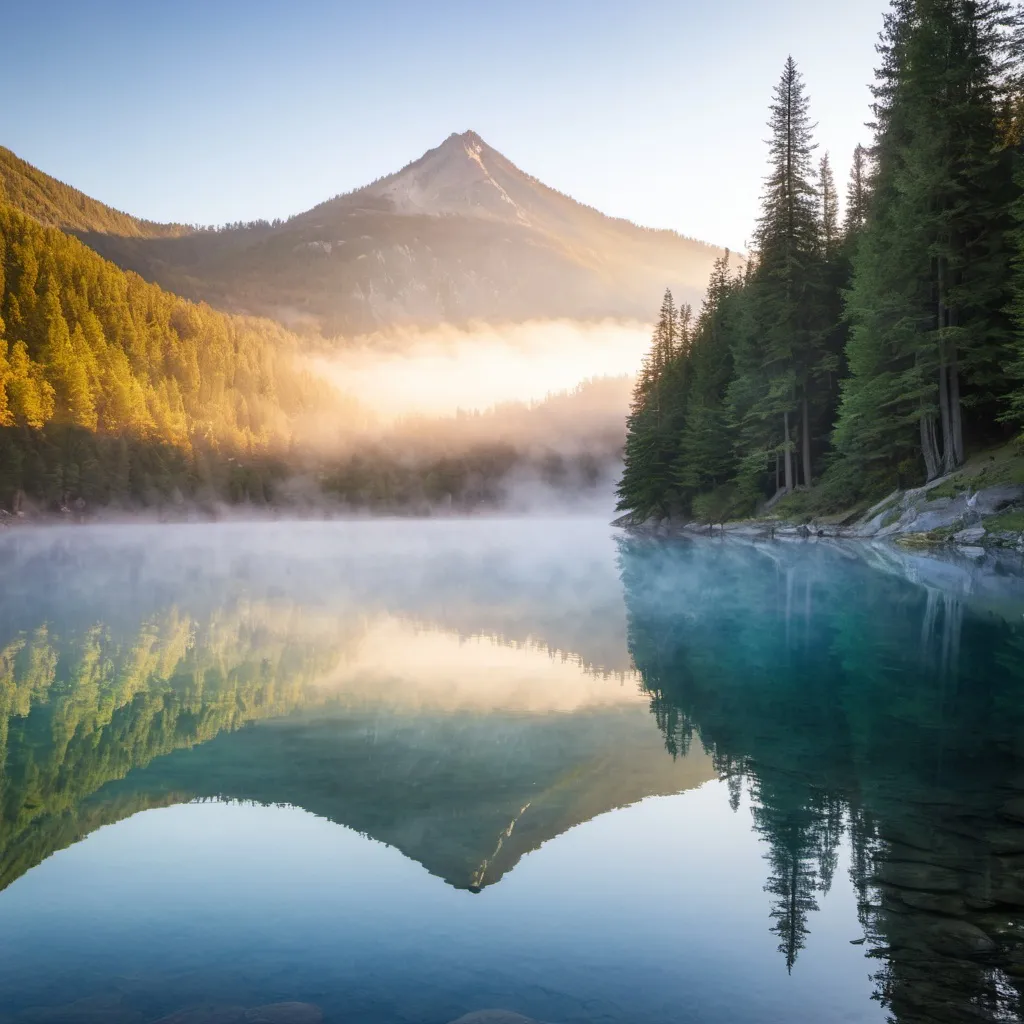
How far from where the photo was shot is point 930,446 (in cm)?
4062

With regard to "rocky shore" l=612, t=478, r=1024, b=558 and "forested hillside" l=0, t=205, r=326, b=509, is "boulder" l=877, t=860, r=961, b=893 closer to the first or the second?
"rocky shore" l=612, t=478, r=1024, b=558

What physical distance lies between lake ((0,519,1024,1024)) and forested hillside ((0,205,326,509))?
105 metres

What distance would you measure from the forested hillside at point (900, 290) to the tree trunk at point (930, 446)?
100 millimetres

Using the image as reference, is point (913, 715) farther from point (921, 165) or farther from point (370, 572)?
point (921, 165)

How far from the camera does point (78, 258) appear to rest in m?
146

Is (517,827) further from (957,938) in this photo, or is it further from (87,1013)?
(87,1013)

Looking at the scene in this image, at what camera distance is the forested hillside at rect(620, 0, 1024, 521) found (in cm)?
3822

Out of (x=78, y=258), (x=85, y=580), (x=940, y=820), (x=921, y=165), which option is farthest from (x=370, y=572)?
(x=78, y=258)

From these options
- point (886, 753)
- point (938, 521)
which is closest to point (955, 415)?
point (938, 521)

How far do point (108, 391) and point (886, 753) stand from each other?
452ft

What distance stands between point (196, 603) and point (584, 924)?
2347cm

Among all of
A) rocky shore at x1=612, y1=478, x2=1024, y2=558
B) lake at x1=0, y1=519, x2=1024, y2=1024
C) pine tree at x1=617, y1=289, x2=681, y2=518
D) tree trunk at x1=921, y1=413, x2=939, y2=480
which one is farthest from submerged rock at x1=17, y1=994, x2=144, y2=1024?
pine tree at x1=617, y1=289, x2=681, y2=518

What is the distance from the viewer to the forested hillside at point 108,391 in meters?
112

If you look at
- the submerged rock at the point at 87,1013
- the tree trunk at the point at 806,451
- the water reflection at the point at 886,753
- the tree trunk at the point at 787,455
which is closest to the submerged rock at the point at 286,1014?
the submerged rock at the point at 87,1013
